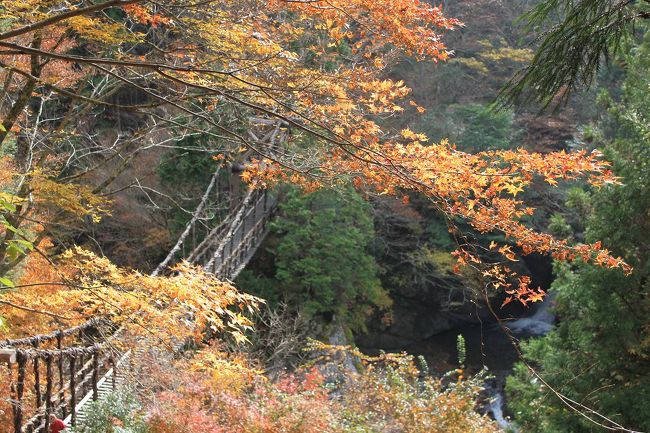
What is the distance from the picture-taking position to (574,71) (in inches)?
145

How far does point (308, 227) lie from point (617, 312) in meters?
7.44

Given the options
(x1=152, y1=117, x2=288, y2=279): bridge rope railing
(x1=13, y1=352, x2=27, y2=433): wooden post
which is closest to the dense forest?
(x1=13, y1=352, x2=27, y2=433): wooden post

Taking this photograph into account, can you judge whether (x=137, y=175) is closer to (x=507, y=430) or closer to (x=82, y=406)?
(x=82, y=406)

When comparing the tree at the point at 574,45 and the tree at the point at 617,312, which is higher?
the tree at the point at 574,45

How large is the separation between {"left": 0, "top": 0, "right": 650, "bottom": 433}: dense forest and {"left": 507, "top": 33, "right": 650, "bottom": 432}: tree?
28 millimetres

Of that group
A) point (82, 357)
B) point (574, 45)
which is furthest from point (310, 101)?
point (82, 357)

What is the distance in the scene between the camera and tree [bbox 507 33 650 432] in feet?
23.2

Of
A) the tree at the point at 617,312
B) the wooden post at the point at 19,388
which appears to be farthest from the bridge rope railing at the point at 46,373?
the tree at the point at 617,312

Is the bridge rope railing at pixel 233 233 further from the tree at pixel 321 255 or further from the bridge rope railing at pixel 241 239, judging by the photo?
the tree at pixel 321 255

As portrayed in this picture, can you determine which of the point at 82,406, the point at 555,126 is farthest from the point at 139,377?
the point at 555,126

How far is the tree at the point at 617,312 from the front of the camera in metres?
7.06

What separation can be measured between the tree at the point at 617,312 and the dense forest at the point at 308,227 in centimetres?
3

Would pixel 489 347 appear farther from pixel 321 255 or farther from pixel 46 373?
pixel 46 373

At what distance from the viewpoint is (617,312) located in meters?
7.26
